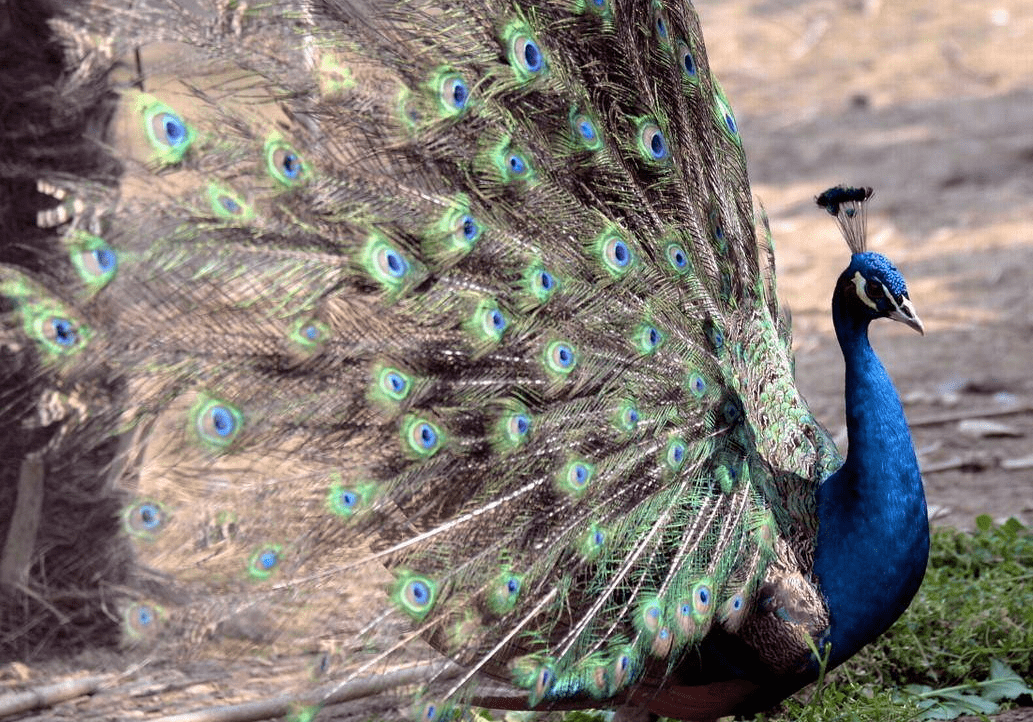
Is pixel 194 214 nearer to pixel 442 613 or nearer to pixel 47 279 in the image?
pixel 47 279

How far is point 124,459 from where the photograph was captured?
241cm

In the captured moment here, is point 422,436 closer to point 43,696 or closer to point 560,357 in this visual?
point 560,357

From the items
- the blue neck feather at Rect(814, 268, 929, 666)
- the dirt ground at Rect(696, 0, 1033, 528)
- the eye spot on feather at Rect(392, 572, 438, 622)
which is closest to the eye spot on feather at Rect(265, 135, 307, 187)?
the eye spot on feather at Rect(392, 572, 438, 622)

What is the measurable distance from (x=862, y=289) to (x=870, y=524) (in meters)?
0.50

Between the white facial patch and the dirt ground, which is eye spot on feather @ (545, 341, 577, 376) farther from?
the dirt ground

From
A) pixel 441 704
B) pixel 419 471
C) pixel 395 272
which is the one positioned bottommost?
pixel 441 704

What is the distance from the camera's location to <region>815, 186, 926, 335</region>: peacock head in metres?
2.92

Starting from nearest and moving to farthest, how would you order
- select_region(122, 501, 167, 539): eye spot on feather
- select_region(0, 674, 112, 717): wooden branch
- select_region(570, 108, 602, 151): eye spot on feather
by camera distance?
select_region(122, 501, 167, 539): eye spot on feather, select_region(570, 108, 602, 151): eye spot on feather, select_region(0, 674, 112, 717): wooden branch

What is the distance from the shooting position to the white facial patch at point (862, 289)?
2965 millimetres

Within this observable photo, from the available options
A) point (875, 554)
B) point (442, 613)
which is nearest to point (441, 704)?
point (442, 613)

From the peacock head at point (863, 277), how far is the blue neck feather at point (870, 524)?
22 millimetres

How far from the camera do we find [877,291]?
9.65ft

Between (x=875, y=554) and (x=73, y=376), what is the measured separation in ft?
5.44

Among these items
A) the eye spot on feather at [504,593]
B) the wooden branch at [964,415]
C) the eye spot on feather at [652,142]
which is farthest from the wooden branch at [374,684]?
the wooden branch at [964,415]
